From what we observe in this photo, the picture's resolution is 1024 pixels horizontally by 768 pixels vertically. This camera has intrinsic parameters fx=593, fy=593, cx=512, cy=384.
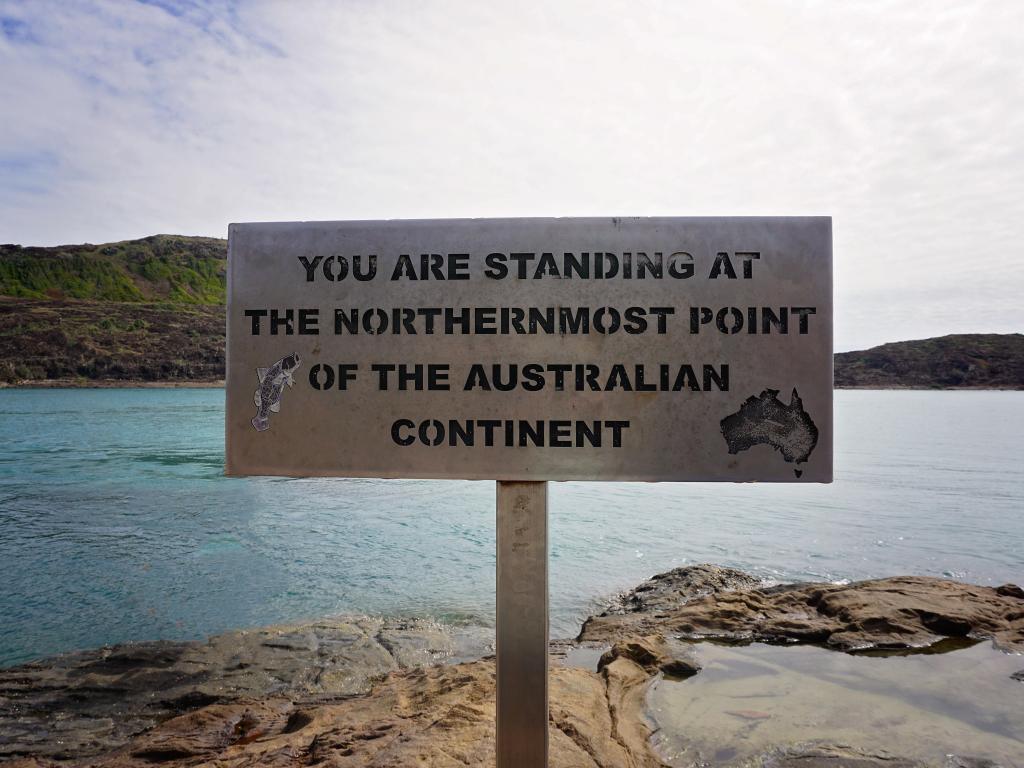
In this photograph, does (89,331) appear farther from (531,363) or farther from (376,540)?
(531,363)

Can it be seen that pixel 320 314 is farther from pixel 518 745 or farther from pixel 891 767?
pixel 891 767

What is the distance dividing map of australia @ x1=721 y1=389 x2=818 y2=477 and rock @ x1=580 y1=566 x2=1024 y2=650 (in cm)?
362

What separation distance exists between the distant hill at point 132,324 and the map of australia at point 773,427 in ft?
234

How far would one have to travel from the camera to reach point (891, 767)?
129 inches

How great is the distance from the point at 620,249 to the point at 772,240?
2.04 feet

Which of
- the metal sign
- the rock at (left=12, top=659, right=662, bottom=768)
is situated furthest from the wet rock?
the metal sign

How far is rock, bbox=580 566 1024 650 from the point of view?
5.38 meters

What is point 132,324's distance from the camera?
8100 centimetres

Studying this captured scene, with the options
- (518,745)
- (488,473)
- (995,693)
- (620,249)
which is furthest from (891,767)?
(620,249)

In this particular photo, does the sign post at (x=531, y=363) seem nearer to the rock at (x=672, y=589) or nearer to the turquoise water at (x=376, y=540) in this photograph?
the rock at (x=672, y=589)

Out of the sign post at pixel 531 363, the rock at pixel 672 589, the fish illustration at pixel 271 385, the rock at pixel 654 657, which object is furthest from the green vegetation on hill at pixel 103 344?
the sign post at pixel 531 363

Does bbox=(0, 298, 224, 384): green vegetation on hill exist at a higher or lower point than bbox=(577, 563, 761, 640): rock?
higher

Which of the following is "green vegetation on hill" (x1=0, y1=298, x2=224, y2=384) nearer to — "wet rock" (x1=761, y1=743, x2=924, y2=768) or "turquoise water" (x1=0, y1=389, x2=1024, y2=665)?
"turquoise water" (x1=0, y1=389, x2=1024, y2=665)

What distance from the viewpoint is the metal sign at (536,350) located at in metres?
2.43
